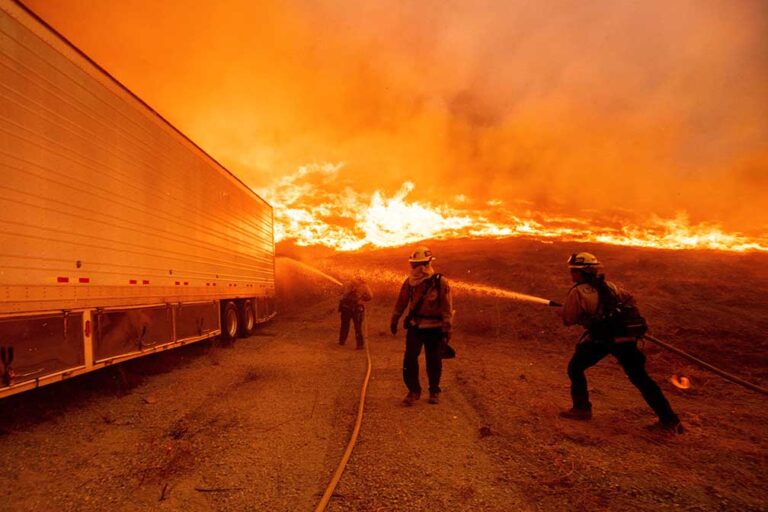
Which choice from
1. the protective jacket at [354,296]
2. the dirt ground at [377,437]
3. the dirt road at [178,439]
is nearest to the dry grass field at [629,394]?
the dirt ground at [377,437]

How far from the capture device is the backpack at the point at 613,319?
5289 mm

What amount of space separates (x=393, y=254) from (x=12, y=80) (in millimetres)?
34771

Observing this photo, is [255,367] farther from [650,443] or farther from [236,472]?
[650,443]

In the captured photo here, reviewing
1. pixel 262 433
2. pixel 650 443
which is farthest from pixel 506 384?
pixel 262 433

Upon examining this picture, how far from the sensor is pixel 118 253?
681 cm

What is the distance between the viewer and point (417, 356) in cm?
661

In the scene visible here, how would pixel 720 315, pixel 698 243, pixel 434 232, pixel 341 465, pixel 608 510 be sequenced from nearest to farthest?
pixel 608 510
pixel 341 465
pixel 720 315
pixel 698 243
pixel 434 232

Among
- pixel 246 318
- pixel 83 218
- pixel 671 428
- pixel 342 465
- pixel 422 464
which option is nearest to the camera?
pixel 342 465

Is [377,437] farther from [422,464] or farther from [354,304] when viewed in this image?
[354,304]

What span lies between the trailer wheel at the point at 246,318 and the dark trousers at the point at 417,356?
877 cm

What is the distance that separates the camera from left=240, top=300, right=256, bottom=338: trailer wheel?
46.5 ft

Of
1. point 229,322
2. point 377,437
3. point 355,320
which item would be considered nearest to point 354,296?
point 355,320

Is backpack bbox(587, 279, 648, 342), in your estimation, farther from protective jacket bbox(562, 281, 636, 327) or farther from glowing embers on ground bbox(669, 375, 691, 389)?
glowing embers on ground bbox(669, 375, 691, 389)

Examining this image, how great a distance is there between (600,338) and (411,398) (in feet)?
8.48
